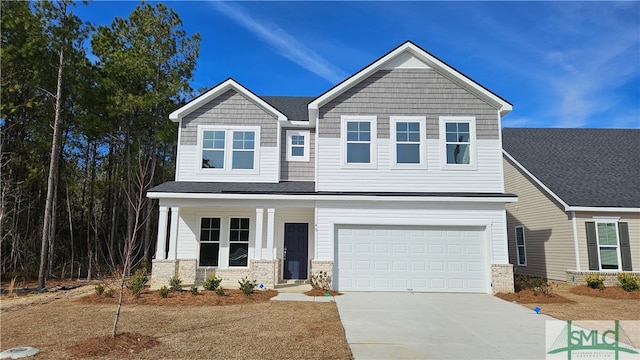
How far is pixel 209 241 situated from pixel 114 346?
795cm

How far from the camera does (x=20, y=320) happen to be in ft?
26.5

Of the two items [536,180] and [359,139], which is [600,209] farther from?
[359,139]

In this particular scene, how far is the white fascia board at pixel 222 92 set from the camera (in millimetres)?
14102

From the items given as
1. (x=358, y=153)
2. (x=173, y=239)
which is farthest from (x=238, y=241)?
(x=358, y=153)

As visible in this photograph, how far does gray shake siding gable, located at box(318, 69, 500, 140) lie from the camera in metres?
13.0

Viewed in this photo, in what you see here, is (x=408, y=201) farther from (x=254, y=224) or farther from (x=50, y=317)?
(x=50, y=317)

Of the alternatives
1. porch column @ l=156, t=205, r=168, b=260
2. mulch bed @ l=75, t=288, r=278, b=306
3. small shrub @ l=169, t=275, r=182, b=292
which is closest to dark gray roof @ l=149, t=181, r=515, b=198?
porch column @ l=156, t=205, r=168, b=260

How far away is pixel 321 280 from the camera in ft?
38.8

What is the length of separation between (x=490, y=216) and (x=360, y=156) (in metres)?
4.58

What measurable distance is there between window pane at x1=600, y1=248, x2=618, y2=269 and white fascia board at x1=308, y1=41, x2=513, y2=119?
653 cm

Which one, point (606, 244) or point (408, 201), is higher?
point (408, 201)

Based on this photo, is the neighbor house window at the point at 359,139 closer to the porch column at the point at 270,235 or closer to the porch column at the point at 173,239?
the porch column at the point at 270,235

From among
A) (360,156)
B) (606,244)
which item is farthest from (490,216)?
(606,244)

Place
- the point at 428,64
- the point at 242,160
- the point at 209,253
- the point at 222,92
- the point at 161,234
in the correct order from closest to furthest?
the point at 161,234 → the point at 428,64 → the point at 209,253 → the point at 242,160 → the point at 222,92
